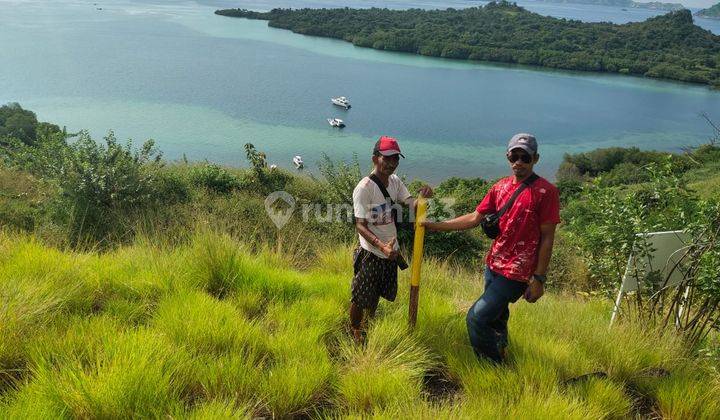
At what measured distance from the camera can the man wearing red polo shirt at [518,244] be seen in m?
2.93

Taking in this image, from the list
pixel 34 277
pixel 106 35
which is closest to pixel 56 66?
pixel 106 35

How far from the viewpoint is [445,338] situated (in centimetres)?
346

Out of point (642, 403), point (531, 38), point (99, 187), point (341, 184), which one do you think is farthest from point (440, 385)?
point (531, 38)

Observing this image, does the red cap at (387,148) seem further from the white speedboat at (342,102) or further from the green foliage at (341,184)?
the white speedboat at (342,102)

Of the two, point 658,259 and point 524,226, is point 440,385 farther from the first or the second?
point 658,259

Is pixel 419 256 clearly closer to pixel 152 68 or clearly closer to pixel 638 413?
pixel 638 413

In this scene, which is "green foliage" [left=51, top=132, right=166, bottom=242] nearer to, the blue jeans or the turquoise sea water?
the blue jeans

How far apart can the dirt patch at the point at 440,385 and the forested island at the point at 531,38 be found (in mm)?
93608

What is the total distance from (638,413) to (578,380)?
0.34 metres

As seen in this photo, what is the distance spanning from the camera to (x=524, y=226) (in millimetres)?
2947

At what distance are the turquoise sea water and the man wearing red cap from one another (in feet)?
103

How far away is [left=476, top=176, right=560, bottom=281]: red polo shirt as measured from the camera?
2.91 meters

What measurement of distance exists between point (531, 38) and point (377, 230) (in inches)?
4583

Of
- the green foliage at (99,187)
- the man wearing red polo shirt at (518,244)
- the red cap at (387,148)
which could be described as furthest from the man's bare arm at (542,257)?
the green foliage at (99,187)
